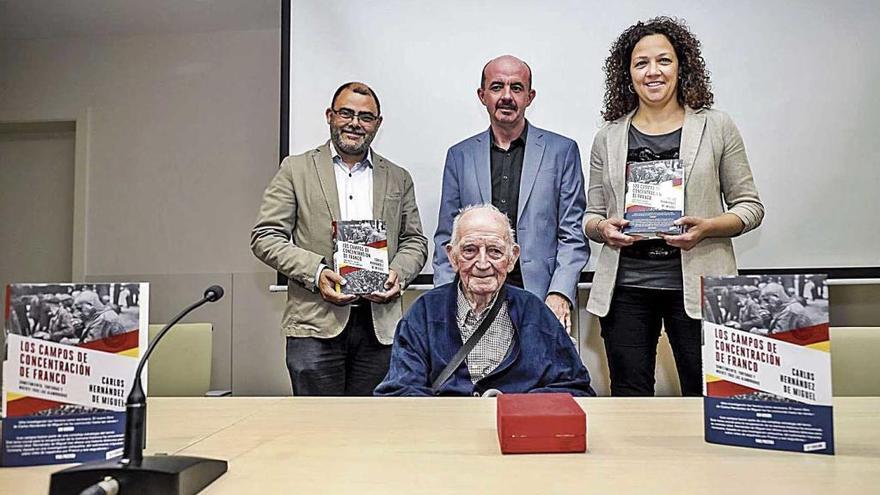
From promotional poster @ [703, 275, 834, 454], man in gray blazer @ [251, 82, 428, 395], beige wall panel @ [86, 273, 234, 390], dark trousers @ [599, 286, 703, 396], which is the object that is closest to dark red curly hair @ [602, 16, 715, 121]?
dark trousers @ [599, 286, 703, 396]

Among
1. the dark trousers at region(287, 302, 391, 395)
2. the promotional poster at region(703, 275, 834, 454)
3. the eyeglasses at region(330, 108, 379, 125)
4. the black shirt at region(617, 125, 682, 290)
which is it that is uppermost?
the eyeglasses at region(330, 108, 379, 125)

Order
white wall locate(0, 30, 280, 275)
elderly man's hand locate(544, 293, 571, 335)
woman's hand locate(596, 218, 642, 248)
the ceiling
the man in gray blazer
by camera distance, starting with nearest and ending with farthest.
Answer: woman's hand locate(596, 218, 642, 248), elderly man's hand locate(544, 293, 571, 335), the man in gray blazer, the ceiling, white wall locate(0, 30, 280, 275)

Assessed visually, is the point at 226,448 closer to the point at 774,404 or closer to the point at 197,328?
the point at 774,404

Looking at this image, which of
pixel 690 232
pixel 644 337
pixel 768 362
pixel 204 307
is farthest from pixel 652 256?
pixel 204 307

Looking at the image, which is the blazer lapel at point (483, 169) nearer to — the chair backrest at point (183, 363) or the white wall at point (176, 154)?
the chair backrest at point (183, 363)

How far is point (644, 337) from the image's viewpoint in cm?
238

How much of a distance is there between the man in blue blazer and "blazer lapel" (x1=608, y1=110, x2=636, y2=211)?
22 centimetres

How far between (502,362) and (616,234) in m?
0.74

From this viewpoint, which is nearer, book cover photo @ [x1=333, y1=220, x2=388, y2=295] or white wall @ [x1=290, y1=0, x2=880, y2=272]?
book cover photo @ [x1=333, y1=220, x2=388, y2=295]

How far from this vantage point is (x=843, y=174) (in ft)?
9.42

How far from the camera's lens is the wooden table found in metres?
0.82

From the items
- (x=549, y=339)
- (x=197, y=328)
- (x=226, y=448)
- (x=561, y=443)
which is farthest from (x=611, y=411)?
(x=197, y=328)

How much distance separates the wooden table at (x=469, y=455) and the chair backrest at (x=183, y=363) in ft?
2.85

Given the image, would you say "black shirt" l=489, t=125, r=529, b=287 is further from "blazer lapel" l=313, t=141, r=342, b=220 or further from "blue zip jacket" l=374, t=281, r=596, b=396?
"blue zip jacket" l=374, t=281, r=596, b=396
